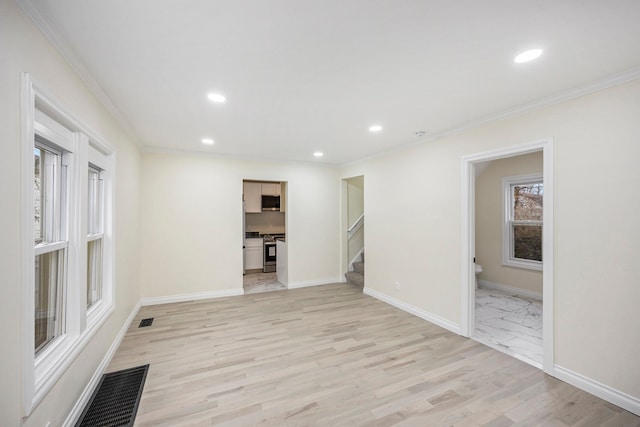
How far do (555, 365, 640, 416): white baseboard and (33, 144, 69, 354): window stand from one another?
13.1ft

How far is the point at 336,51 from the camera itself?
5.74ft

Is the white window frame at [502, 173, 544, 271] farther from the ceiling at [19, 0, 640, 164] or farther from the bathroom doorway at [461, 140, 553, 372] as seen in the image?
the ceiling at [19, 0, 640, 164]

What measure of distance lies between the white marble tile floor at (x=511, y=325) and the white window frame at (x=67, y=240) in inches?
150

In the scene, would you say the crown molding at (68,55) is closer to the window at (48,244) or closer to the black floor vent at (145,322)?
the window at (48,244)

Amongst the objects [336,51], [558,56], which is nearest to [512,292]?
[558,56]

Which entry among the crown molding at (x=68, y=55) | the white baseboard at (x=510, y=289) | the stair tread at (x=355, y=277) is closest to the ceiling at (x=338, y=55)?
the crown molding at (x=68, y=55)

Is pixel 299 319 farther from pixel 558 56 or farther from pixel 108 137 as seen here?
pixel 558 56

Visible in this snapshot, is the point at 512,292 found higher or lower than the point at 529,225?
lower

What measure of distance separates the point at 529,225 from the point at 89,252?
21.4 feet

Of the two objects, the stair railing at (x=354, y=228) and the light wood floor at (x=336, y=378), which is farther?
the stair railing at (x=354, y=228)

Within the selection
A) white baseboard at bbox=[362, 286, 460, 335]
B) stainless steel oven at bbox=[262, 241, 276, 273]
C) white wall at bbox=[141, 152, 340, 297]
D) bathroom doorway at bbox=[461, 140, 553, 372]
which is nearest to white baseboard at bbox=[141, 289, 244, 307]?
white wall at bbox=[141, 152, 340, 297]

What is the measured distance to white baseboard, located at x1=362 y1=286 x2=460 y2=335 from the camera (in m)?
3.37

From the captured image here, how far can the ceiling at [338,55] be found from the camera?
140 centimetres

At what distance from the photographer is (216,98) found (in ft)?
8.01
